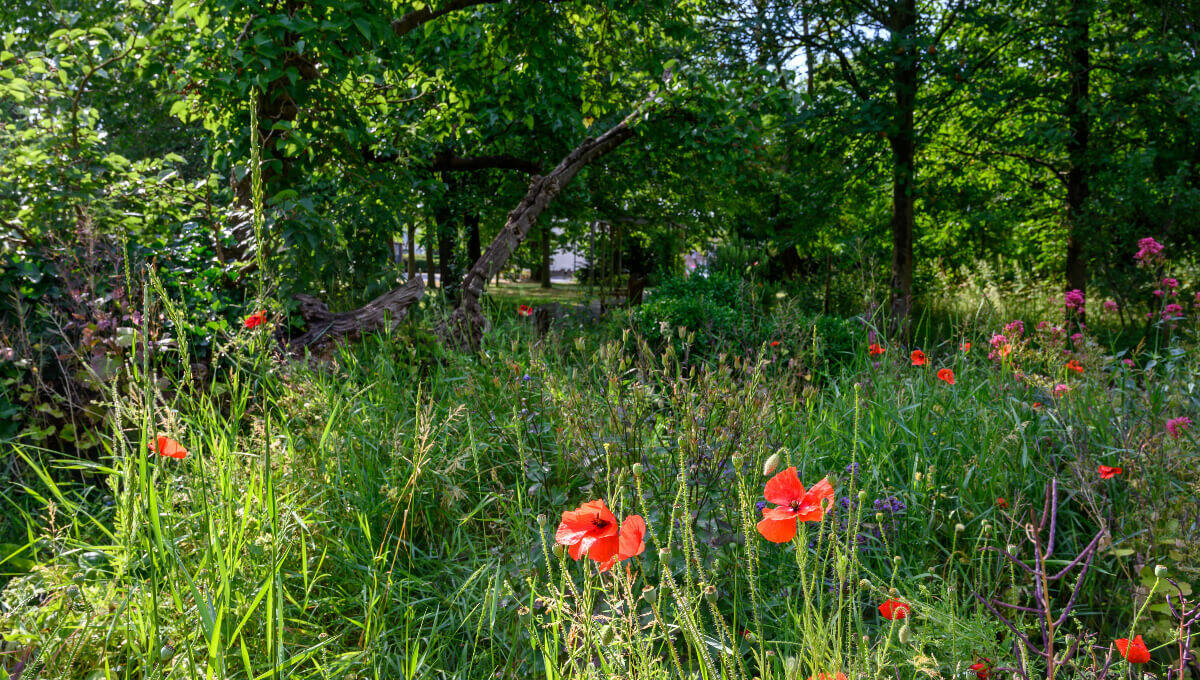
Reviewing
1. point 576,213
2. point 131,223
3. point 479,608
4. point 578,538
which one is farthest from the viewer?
point 576,213

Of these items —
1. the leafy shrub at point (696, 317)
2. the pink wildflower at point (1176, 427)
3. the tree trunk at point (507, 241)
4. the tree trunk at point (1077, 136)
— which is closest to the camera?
the pink wildflower at point (1176, 427)

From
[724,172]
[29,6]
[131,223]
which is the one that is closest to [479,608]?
[131,223]

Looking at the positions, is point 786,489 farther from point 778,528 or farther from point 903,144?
point 903,144

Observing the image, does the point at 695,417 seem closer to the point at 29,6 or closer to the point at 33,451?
the point at 33,451

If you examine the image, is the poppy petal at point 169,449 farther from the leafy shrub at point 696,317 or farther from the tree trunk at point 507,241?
the leafy shrub at point 696,317

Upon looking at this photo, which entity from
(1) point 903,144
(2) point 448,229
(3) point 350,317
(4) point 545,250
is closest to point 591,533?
(3) point 350,317

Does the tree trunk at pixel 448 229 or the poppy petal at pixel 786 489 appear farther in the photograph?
the tree trunk at pixel 448 229

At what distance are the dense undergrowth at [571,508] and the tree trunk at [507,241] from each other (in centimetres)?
139

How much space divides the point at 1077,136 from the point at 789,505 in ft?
31.7

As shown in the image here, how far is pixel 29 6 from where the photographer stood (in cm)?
705

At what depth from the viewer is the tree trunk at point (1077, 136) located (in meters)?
7.33

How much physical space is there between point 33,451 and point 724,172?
17.3 ft

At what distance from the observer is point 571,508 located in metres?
2.27

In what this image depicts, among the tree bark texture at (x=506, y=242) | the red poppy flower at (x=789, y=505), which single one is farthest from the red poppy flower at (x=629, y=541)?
the tree bark texture at (x=506, y=242)
